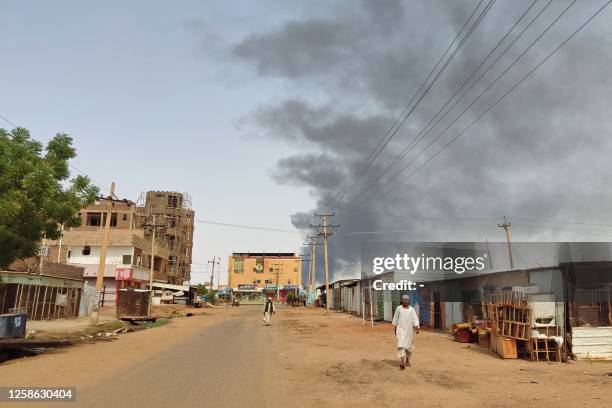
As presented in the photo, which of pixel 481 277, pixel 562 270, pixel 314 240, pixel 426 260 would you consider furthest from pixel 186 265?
pixel 562 270

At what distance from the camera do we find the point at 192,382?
9656 millimetres

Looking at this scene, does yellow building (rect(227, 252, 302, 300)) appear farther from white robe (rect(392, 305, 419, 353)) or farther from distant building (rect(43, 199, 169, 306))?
white robe (rect(392, 305, 419, 353))

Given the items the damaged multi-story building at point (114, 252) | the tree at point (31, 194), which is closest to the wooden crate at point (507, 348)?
the tree at point (31, 194)

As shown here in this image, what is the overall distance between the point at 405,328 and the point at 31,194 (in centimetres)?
1200

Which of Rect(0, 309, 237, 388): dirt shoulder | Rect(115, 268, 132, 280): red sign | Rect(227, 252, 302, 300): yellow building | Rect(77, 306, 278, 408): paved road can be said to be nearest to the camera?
Rect(77, 306, 278, 408): paved road

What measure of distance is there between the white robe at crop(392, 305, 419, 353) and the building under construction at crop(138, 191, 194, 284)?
292 feet

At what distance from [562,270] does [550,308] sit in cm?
165

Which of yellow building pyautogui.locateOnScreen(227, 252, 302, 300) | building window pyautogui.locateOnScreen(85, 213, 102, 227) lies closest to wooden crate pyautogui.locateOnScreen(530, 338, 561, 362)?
building window pyautogui.locateOnScreen(85, 213, 102, 227)

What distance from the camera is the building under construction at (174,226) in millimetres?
99125

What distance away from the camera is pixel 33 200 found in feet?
49.1

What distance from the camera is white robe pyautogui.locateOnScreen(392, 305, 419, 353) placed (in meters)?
12.3

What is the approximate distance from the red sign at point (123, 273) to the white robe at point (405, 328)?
4968 centimetres

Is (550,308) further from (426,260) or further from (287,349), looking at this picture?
(426,260)

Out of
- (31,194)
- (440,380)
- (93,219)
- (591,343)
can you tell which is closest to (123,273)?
(93,219)
